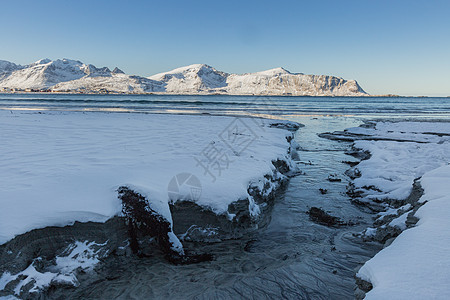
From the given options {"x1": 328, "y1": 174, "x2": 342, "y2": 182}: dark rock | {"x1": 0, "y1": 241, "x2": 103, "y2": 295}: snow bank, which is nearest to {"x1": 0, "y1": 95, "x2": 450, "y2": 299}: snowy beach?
{"x1": 0, "y1": 241, "x2": 103, "y2": 295}: snow bank

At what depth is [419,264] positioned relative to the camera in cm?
305

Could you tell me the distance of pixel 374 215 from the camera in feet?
22.9

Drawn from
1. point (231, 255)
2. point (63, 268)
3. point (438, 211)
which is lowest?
point (231, 255)

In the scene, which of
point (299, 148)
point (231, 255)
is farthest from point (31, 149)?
point (299, 148)

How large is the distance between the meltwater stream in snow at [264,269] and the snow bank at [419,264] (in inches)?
45.5

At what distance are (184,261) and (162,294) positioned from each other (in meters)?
0.88

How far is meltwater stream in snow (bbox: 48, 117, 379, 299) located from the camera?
162 inches

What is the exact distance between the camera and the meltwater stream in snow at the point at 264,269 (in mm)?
4121

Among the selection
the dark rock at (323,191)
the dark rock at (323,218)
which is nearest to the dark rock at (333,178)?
the dark rock at (323,191)

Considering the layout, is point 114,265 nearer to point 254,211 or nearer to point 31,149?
point 254,211

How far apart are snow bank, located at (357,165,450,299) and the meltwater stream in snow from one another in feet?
3.79

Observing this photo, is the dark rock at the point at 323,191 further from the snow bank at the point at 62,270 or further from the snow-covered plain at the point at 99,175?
the snow bank at the point at 62,270

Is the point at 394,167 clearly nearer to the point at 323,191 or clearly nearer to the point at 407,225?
the point at 323,191

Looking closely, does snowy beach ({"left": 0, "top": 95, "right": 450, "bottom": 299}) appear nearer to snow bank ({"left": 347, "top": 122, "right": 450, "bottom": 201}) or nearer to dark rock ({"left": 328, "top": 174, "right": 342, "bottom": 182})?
snow bank ({"left": 347, "top": 122, "right": 450, "bottom": 201})
